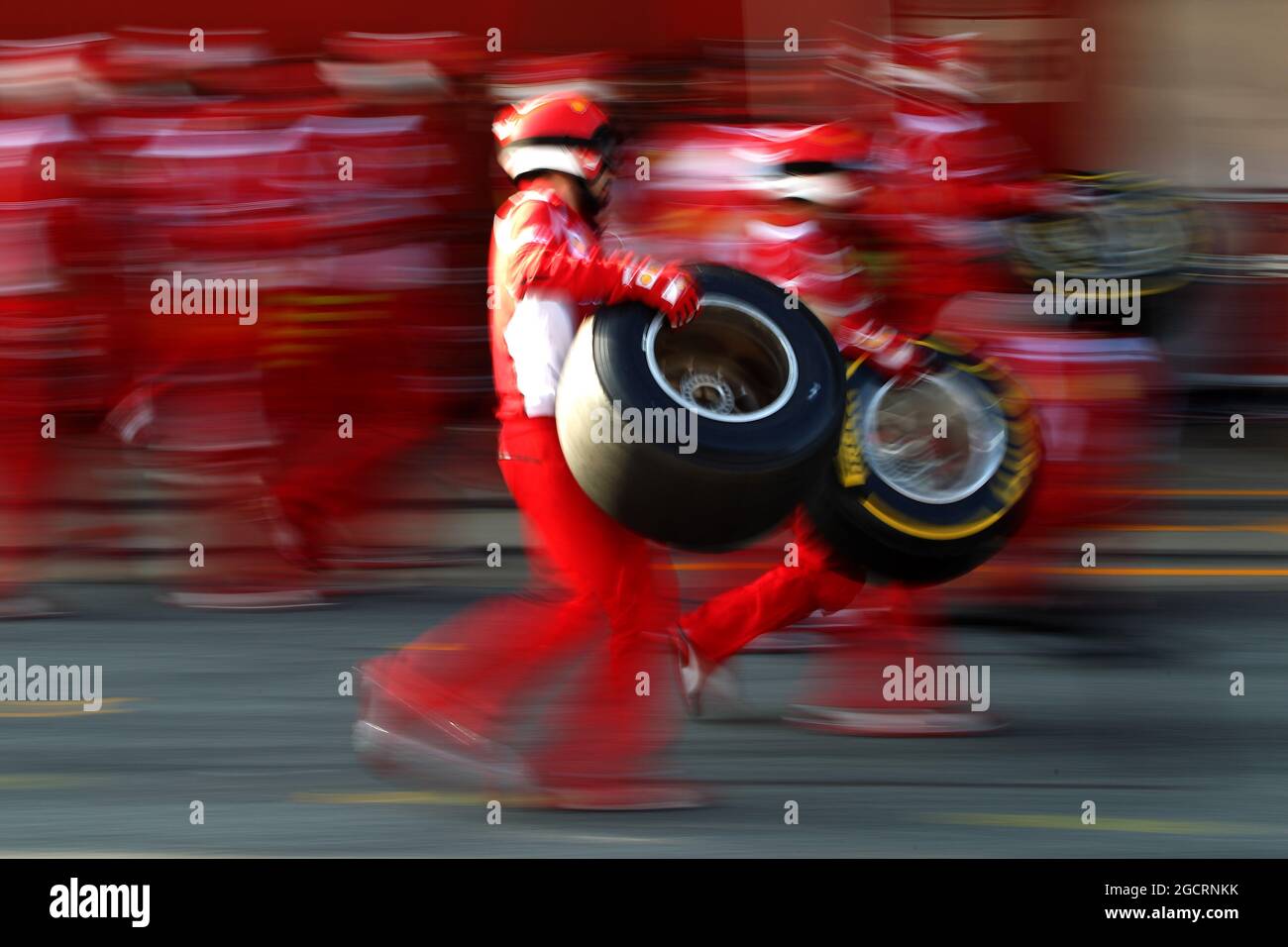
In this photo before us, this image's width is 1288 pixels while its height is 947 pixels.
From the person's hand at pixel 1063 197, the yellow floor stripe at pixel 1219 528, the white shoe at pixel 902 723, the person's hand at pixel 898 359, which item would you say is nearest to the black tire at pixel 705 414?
the person's hand at pixel 898 359

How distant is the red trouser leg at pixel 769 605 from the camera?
612 cm

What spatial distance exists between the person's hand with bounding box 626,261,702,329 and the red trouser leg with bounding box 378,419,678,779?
409mm

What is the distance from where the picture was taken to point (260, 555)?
7.88 meters

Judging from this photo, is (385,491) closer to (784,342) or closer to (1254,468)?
(784,342)

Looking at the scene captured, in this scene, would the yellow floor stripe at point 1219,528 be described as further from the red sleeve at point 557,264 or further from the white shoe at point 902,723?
the red sleeve at point 557,264

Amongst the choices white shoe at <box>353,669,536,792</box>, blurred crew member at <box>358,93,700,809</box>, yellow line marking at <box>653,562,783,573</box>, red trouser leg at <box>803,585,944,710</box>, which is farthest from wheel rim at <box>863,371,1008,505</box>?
yellow line marking at <box>653,562,783,573</box>

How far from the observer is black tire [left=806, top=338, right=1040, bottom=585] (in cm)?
588

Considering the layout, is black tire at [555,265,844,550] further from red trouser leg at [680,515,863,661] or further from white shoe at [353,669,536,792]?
red trouser leg at [680,515,863,661]

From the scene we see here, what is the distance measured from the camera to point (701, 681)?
245 inches

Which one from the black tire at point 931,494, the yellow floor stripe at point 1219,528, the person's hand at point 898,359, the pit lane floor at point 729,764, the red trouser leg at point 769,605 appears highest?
the person's hand at point 898,359

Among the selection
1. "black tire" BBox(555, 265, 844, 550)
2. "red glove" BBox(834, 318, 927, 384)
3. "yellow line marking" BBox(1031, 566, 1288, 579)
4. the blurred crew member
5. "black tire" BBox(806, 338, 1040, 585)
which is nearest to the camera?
"black tire" BBox(555, 265, 844, 550)

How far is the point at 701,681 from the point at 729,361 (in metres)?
1.23

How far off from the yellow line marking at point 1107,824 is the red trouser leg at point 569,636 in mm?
827

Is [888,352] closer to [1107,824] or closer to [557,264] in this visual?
[557,264]
